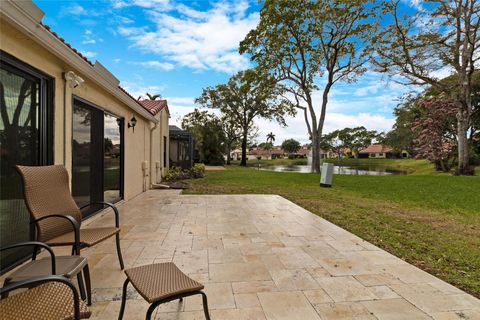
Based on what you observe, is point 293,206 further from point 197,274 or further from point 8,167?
point 8,167

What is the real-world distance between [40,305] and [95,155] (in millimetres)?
4139

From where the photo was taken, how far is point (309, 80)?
1720 cm

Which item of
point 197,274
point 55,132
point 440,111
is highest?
point 440,111

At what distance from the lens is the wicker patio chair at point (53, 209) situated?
7.04 ft

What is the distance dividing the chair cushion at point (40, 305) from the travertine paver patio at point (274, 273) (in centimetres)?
69

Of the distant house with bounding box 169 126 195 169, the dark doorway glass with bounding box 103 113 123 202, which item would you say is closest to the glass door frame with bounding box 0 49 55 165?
the dark doorway glass with bounding box 103 113 123 202

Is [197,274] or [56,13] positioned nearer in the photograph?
[197,274]

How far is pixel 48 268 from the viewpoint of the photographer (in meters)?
1.76

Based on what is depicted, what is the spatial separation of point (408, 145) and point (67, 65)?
113 feet

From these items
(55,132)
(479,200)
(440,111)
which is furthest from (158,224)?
(440,111)

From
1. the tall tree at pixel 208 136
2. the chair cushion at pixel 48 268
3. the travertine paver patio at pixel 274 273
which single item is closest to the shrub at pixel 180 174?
the travertine paver patio at pixel 274 273

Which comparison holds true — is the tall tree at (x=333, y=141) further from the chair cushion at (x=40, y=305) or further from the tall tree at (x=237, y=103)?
the chair cushion at (x=40, y=305)

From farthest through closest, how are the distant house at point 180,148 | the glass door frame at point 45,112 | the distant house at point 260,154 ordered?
the distant house at point 260,154
the distant house at point 180,148
the glass door frame at point 45,112

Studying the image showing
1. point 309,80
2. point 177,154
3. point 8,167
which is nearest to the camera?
point 8,167
